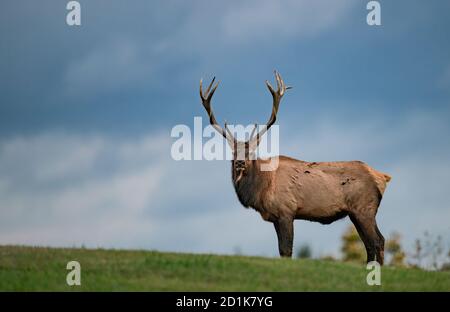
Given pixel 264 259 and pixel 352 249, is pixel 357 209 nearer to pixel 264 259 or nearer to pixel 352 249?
pixel 264 259

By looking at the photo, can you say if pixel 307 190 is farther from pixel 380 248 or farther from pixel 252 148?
pixel 380 248

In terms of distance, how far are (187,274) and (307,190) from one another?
615 cm

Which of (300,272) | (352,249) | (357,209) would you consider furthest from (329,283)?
(352,249)

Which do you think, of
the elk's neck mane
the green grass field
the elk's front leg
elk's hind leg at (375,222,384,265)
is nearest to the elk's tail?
elk's hind leg at (375,222,384,265)

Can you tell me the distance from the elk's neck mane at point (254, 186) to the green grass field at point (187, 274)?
3.45 meters

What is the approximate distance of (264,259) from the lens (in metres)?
16.9

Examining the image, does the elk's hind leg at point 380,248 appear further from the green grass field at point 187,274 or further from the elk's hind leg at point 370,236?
the green grass field at point 187,274

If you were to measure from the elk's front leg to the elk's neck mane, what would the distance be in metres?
0.66

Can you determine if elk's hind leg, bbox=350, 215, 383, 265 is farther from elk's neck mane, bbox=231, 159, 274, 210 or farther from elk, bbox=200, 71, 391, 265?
elk's neck mane, bbox=231, 159, 274, 210

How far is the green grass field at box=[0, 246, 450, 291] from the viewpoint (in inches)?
568

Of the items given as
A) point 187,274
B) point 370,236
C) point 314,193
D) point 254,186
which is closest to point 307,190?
point 314,193

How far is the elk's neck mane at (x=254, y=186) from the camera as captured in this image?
2023 cm

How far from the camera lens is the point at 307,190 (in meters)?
20.5
